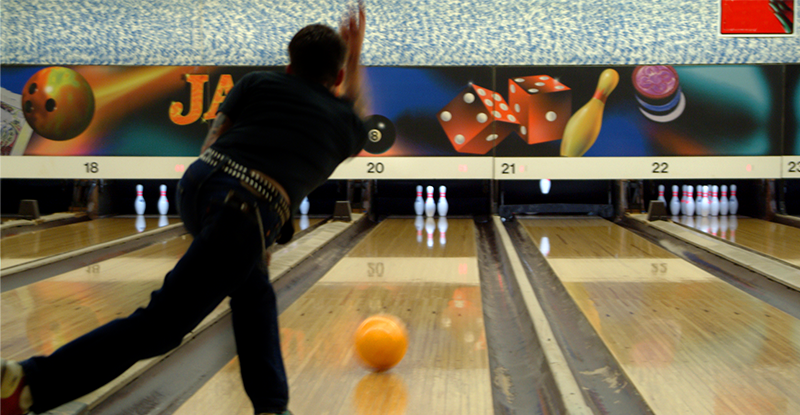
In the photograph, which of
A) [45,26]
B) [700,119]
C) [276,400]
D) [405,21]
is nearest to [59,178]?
[45,26]

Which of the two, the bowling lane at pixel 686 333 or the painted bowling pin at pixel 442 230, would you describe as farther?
the painted bowling pin at pixel 442 230

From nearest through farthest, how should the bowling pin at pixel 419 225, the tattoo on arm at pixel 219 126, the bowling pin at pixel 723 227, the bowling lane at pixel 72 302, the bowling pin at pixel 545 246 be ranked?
1. the tattoo on arm at pixel 219 126
2. the bowling lane at pixel 72 302
3. the bowling pin at pixel 545 246
4. the bowling pin at pixel 723 227
5. the bowling pin at pixel 419 225

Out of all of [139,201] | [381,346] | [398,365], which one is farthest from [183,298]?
[139,201]


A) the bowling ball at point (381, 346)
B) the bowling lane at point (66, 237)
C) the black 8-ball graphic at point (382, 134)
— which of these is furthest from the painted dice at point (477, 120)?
the bowling ball at point (381, 346)

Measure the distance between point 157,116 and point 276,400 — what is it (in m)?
4.06

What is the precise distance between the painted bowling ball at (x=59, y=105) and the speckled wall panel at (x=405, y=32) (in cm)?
45

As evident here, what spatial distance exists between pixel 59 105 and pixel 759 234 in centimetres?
521

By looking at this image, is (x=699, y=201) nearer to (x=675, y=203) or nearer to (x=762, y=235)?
(x=675, y=203)

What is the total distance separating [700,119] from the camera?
14.7 ft

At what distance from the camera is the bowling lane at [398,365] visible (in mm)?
1363

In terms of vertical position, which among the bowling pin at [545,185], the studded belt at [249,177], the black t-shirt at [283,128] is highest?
the black t-shirt at [283,128]

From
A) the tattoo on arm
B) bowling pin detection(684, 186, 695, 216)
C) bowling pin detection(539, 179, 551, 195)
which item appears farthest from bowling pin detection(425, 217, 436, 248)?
the tattoo on arm

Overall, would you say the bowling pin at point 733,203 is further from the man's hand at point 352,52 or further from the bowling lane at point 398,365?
the man's hand at point 352,52

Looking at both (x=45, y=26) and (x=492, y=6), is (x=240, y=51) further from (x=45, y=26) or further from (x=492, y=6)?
(x=492, y=6)
